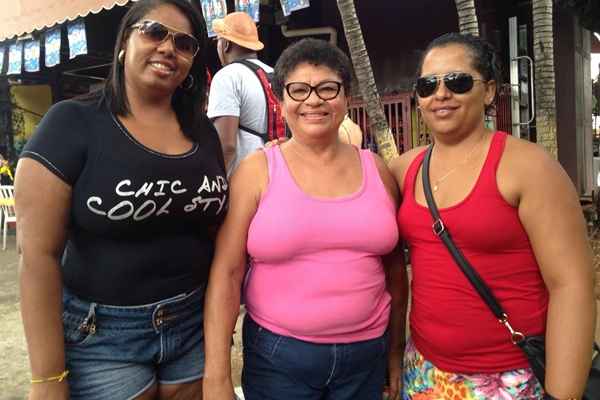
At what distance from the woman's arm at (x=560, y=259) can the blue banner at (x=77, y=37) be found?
25.7 feet

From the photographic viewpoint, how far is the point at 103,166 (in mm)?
1627

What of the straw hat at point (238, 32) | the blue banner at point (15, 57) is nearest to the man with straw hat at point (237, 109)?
the straw hat at point (238, 32)

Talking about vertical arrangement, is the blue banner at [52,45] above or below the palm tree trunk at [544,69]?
above

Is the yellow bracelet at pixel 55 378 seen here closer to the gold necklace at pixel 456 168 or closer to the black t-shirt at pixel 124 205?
the black t-shirt at pixel 124 205

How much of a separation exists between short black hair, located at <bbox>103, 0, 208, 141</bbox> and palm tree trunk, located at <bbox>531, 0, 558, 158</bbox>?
11.5 ft

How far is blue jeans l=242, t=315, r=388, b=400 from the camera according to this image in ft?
6.10

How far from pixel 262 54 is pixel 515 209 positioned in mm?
7581

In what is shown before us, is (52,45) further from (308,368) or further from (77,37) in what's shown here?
(308,368)

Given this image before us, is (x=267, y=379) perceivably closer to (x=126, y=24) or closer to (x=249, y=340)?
(x=249, y=340)

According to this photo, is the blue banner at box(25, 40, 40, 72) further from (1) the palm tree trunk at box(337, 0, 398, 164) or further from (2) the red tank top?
(2) the red tank top

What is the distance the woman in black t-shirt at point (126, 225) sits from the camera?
1.61 metres

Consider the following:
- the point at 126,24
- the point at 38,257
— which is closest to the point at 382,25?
the point at 126,24

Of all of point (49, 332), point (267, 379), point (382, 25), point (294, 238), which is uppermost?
point (382, 25)

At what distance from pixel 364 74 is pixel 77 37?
5.65 metres
